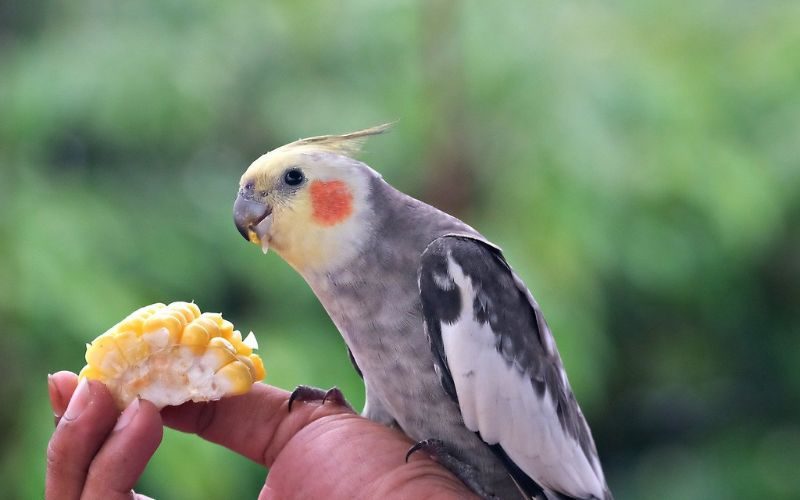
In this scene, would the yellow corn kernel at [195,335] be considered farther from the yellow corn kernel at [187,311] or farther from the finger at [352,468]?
the finger at [352,468]

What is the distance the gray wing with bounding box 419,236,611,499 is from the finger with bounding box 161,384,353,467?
0.60 feet

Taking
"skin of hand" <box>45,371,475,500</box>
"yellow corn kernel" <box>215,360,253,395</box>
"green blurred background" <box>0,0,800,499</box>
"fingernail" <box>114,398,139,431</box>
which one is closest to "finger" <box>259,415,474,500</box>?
"skin of hand" <box>45,371,475,500</box>

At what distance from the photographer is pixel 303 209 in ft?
3.55

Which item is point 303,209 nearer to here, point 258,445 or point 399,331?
point 399,331

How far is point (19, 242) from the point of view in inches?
69.2

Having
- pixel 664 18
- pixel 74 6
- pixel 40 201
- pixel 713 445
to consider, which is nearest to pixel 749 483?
pixel 713 445

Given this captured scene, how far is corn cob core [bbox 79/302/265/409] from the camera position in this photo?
0.93m

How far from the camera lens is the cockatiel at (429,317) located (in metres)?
1.05

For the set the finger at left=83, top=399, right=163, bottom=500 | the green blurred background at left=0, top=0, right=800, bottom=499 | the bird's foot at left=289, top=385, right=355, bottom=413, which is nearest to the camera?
the finger at left=83, top=399, right=163, bottom=500

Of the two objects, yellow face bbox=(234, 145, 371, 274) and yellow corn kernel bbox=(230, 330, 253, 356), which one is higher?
yellow face bbox=(234, 145, 371, 274)

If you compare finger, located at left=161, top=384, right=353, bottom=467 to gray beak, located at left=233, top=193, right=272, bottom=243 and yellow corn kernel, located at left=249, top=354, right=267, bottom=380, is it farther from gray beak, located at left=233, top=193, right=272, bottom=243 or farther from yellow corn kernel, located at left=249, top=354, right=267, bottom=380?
gray beak, located at left=233, top=193, right=272, bottom=243

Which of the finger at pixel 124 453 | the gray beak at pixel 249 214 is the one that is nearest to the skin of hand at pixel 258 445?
the finger at pixel 124 453

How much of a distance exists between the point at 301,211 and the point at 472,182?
1135 millimetres

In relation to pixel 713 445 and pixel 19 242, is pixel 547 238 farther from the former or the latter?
pixel 19 242
